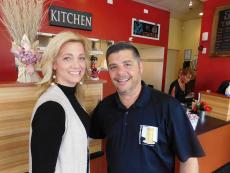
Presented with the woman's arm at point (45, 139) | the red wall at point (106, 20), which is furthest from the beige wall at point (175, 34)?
the woman's arm at point (45, 139)

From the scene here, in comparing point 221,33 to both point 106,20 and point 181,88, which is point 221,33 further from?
point 106,20

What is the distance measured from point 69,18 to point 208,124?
319 centimetres

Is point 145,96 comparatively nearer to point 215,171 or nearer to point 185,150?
point 185,150

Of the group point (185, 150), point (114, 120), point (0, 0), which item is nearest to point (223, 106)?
point (185, 150)

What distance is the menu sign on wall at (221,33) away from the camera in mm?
3359

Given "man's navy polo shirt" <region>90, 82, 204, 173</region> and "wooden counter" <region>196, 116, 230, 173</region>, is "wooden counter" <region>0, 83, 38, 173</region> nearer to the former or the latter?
"man's navy polo shirt" <region>90, 82, 204, 173</region>

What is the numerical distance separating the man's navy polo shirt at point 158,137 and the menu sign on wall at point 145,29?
428 cm

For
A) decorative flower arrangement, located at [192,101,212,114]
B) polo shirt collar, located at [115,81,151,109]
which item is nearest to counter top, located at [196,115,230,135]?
decorative flower arrangement, located at [192,101,212,114]

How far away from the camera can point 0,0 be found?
1.35m

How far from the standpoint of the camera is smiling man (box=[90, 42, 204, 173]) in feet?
3.40

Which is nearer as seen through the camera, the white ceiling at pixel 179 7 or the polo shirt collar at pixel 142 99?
the polo shirt collar at pixel 142 99

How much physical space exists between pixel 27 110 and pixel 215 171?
189cm

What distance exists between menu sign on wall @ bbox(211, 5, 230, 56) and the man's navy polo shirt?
2917 mm

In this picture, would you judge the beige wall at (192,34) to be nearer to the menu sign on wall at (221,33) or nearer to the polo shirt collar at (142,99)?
the menu sign on wall at (221,33)
